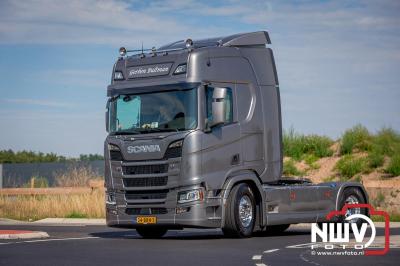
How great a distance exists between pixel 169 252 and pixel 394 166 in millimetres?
26471

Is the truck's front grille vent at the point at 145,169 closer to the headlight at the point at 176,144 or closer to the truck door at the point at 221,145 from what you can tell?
the headlight at the point at 176,144

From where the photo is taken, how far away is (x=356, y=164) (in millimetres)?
42219

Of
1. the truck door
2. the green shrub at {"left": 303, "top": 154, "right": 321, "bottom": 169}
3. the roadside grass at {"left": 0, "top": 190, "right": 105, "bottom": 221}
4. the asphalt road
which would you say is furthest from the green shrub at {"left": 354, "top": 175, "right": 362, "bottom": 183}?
the truck door

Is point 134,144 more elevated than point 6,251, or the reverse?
point 134,144

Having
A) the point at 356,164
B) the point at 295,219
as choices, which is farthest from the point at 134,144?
the point at 356,164

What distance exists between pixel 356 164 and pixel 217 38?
22209mm

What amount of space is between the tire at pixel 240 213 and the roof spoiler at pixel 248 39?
3.26 metres

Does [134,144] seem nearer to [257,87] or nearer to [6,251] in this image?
[257,87]

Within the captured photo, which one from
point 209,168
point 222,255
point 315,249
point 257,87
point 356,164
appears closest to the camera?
point 222,255

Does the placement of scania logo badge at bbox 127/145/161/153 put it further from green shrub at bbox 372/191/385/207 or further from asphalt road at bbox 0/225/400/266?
green shrub at bbox 372/191/385/207

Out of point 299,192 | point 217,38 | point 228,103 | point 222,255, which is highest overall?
point 217,38

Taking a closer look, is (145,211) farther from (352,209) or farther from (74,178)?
(74,178)

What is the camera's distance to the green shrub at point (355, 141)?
145ft

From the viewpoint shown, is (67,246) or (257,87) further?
(257,87)
